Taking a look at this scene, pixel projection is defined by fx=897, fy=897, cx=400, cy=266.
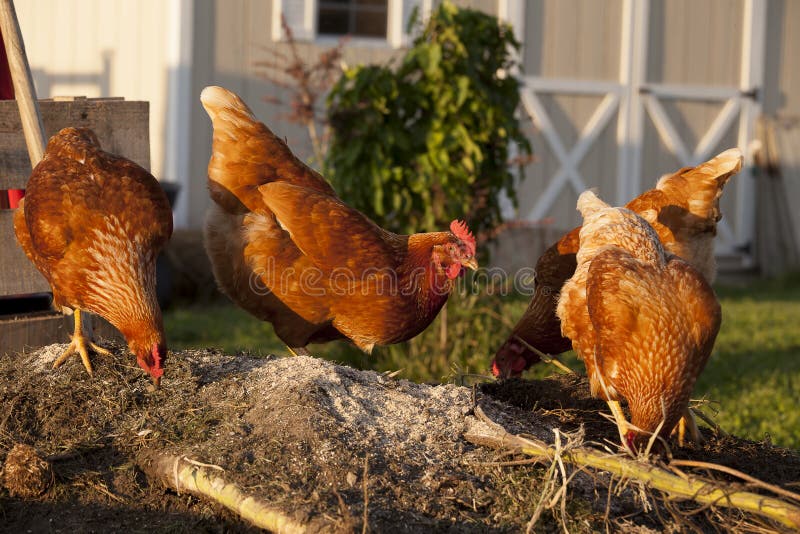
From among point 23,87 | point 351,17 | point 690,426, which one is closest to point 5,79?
point 23,87

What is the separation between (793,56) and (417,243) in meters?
10.2

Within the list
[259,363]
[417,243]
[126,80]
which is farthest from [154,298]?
[126,80]

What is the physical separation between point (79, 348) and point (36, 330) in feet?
3.01

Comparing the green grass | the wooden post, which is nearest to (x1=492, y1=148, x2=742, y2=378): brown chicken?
the green grass

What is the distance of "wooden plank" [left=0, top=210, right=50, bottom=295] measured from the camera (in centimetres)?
434

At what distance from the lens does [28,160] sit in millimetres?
4371

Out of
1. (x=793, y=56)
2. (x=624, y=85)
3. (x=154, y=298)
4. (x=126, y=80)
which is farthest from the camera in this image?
(x=793, y=56)

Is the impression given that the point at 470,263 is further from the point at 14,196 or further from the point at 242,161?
the point at 14,196

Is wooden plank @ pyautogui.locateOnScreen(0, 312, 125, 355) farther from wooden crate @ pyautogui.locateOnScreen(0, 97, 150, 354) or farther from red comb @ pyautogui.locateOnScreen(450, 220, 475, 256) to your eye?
red comb @ pyautogui.locateOnScreen(450, 220, 475, 256)

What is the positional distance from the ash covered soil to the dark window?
7041 millimetres

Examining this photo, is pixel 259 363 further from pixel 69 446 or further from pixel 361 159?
pixel 361 159

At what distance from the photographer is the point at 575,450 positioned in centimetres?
290

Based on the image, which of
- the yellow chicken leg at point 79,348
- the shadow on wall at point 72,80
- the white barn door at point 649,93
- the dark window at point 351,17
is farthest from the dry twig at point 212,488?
the white barn door at point 649,93

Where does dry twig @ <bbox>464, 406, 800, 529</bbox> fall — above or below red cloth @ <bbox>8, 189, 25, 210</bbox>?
below
